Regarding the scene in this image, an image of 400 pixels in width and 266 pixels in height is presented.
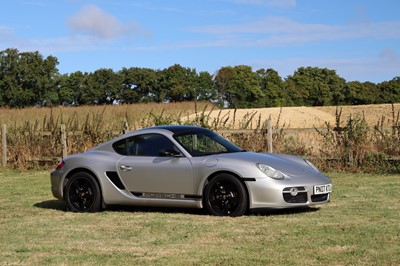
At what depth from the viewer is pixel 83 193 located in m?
10.6

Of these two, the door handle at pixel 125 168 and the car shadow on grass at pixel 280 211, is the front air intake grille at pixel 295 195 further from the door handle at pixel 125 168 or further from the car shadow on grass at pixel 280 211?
the door handle at pixel 125 168

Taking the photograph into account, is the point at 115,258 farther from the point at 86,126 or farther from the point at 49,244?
the point at 86,126

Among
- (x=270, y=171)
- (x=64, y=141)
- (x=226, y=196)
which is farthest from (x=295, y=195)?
(x=64, y=141)

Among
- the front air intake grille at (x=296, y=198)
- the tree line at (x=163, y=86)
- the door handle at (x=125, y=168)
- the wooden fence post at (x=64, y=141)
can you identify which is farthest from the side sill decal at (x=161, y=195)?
the tree line at (x=163, y=86)

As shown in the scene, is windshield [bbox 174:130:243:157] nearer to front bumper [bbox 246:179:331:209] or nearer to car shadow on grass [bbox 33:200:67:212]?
front bumper [bbox 246:179:331:209]

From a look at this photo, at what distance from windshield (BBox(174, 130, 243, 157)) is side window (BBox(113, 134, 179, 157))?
223 mm

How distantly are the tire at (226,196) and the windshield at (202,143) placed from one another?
67cm

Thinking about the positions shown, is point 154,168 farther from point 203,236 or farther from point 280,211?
point 203,236

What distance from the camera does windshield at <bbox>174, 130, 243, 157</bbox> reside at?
10.3m

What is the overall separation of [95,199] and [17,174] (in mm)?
9816

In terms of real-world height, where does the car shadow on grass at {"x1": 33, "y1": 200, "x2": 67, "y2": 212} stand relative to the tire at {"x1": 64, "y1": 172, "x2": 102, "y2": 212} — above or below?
below

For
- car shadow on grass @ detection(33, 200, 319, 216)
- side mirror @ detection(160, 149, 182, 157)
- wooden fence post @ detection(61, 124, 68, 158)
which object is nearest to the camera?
car shadow on grass @ detection(33, 200, 319, 216)

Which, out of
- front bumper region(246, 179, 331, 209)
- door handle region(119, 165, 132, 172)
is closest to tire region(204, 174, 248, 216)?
front bumper region(246, 179, 331, 209)

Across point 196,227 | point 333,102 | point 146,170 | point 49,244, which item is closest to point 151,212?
point 146,170
